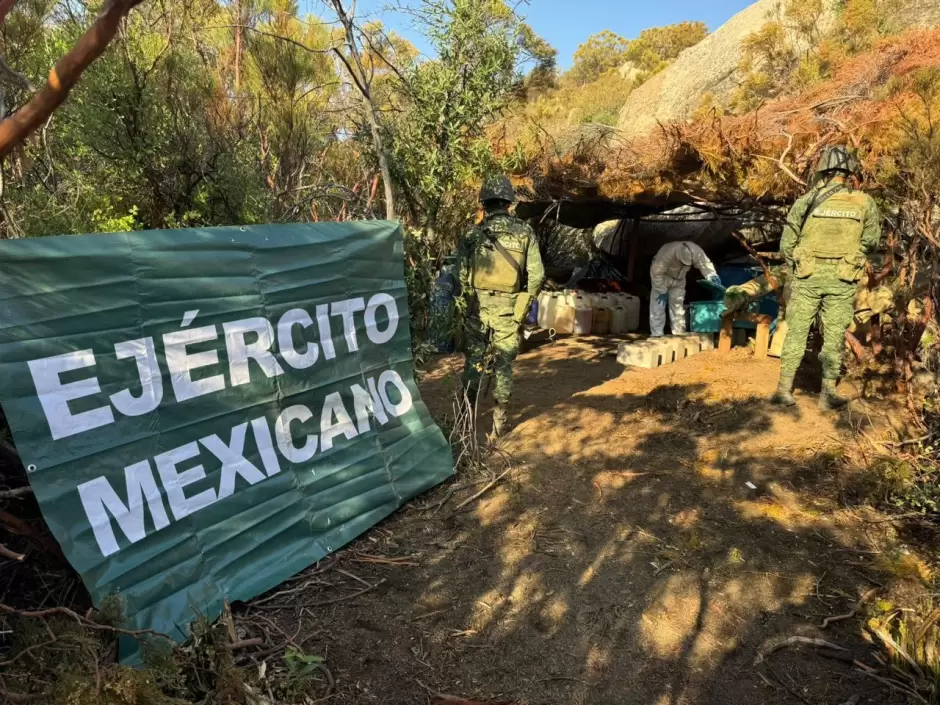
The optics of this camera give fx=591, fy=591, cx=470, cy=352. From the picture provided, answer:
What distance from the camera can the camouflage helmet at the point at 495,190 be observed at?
15.5ft

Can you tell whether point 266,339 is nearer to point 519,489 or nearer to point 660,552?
point 519,489

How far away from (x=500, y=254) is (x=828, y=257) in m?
2.91

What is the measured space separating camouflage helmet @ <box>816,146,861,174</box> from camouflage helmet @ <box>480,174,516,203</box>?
2.77 meters

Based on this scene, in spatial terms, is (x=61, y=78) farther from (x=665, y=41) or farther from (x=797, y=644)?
(x=665, y=41)

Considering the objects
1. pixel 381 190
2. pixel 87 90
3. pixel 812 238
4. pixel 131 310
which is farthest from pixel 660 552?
pixel 87 90

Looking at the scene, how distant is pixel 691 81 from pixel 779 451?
14903mm

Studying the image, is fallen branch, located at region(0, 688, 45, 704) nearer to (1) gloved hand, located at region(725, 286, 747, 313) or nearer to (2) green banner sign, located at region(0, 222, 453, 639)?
(2) green banner sign, located at region(0, 222, 453, 639)

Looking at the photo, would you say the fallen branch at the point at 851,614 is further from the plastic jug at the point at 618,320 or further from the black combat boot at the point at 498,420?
the plastic jug at the point at 618,320

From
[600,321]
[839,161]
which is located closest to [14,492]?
[839,161]

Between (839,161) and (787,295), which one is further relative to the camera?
(787,295)

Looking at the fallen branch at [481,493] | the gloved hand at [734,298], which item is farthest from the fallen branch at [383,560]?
the gloved hand at [734,298]

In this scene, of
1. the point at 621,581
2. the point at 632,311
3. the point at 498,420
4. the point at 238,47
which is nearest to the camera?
the point at 621,581

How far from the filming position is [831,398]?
210 inches

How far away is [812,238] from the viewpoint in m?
5.25
